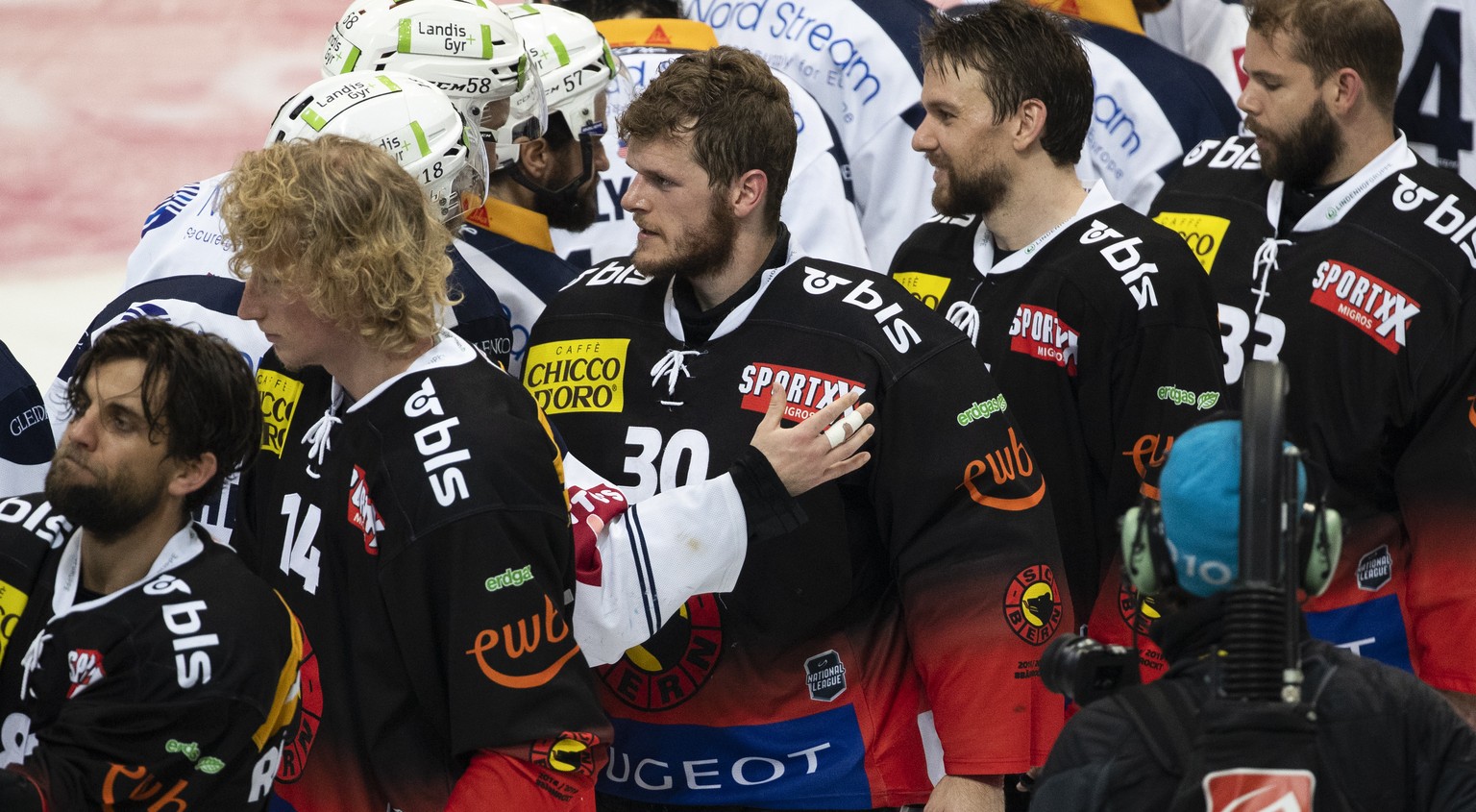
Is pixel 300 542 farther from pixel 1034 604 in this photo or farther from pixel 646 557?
pixel 1034 604

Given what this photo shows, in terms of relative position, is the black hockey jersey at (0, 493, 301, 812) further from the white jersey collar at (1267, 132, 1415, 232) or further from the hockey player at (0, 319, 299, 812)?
the white jersey collar at (1267, 132, 1415, 232)

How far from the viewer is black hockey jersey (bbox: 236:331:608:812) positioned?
3.12 meters

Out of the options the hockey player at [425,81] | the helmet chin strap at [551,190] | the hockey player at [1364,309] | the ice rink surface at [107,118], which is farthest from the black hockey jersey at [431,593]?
the ice rink surface at [107,118]

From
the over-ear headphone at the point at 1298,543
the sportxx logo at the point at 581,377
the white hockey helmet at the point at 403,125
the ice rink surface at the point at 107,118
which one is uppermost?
the over-ear headphone at the point at 1298,543

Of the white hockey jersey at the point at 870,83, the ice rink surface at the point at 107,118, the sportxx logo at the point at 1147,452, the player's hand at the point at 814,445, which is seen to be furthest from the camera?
the ice rink surface at the point at 107,118

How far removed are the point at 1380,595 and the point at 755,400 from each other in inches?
68.7

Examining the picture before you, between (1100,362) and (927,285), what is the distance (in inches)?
22.1

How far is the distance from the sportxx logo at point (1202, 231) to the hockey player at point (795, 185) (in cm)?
124

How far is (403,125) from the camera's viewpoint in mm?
4074

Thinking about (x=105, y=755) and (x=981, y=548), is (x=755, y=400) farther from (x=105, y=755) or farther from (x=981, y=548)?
(x=105, y=755)

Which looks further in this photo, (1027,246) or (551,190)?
(551,190)

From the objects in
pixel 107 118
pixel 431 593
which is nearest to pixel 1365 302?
pixel 431 593

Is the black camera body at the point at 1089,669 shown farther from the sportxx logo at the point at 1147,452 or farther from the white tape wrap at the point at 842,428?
the sportxx logo at the point at 1147,452

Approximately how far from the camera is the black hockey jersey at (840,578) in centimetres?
378
